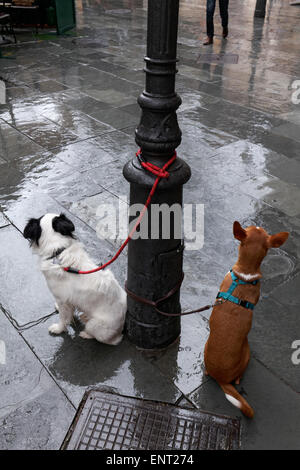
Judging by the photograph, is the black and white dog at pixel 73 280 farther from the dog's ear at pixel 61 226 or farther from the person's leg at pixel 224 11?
the person's leg at pixel 224 11

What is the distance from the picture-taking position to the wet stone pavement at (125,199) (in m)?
2.91

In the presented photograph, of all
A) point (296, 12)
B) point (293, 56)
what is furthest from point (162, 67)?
point (296, 12)

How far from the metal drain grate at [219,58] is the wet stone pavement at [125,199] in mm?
59

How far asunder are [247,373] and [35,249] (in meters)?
1.91

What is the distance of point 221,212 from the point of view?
494 centimetres

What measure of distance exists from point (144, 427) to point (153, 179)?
→ 5.60 feet

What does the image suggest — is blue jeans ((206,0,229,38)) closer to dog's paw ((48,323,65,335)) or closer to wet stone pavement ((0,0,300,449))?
wet stone pavement ((0,0,300,449))

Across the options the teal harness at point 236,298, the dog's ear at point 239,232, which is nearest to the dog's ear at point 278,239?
the dog's ear at point 239,232

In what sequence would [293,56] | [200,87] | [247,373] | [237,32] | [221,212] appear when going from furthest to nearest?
[237,32], [293,56], [200,87], [221,212], [247,373]

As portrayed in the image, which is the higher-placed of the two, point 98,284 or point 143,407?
point 98,284

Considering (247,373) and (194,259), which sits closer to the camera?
(247,373)

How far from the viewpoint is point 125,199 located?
516cm

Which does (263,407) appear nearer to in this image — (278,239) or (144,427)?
(144,427)
